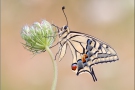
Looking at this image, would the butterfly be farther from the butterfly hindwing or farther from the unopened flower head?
the unopened flower head

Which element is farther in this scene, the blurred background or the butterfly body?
the blurred background

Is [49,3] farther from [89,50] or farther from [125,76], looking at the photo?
[89,50]

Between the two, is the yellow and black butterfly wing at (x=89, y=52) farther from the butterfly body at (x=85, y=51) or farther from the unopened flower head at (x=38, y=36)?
the unopened flower head at (x=38, y=36)

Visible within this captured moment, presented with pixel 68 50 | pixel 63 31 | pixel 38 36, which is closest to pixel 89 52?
pixel 63 31

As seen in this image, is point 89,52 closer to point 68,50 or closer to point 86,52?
point 86,52

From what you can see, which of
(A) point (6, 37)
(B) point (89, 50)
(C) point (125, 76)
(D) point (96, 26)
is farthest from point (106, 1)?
(B) point (89, 50)

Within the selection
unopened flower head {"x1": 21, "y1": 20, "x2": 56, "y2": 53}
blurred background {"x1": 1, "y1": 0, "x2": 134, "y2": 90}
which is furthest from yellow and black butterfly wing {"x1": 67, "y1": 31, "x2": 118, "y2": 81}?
blurred background {"x1": 1, "y1": 0, "x2": 134, "y2": 90}

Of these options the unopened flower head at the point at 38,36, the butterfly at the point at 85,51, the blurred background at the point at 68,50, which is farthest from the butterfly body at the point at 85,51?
the blurred background at the point at 68,50
